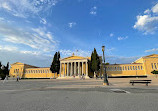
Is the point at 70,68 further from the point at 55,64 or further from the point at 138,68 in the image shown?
the point at 138,68

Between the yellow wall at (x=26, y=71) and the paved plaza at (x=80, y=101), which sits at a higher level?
the yellow wall at (x=26, y=71)

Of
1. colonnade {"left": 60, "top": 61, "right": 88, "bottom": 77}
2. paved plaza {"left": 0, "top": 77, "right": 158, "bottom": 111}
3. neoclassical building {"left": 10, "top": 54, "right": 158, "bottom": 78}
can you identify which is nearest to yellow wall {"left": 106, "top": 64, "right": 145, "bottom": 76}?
neoclassical building {"left": 10, "top": 54, "right": 158, "bottom": 78}

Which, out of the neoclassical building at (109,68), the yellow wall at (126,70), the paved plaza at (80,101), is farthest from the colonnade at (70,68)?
the paved plaza at (80,101)

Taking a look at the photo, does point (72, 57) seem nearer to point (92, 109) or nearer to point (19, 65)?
point (19, 65)

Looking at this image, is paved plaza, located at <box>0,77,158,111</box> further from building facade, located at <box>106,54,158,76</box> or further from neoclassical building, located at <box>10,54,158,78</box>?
building facade, located at <box>106,54,158,76</box>

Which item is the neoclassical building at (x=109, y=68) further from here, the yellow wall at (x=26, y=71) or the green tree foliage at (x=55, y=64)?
the green tree foliage at (x=55, y=64)

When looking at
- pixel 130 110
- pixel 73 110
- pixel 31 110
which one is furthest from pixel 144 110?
pixel 31 110

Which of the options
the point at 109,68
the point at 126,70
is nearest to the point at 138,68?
the point at 126,70

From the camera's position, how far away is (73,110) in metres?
4.22

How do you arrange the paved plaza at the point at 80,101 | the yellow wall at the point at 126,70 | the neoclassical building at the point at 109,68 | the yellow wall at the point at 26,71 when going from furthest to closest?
the yellow wall at the point at 26,71
the yellow wall at the point at 126,70
the neoclassical building at the point at 109,68
the paved plaza at the point at 80,101

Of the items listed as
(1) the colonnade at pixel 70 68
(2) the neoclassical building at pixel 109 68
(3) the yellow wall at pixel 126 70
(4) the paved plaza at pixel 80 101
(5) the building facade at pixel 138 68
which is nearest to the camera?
(4) the paved plaza at pixel 80 101

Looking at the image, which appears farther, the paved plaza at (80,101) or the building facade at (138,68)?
the building facade at (138,68)

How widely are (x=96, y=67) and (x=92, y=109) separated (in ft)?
154

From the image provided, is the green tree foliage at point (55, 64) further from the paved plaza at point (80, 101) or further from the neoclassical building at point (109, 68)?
the paved plaza at point (80, 101)
